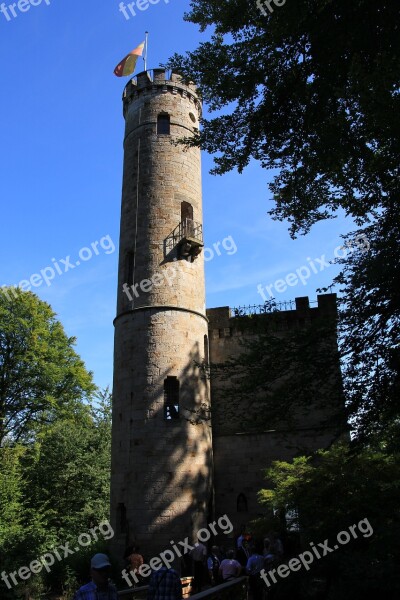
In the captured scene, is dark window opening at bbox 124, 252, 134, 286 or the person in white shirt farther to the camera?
dark window opening at bbox 124, 252, 134, 286

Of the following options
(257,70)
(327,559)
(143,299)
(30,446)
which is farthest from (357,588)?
(30,446)

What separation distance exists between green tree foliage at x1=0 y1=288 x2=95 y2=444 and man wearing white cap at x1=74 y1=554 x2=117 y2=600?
844 inches

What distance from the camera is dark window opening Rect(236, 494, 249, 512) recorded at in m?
18.2

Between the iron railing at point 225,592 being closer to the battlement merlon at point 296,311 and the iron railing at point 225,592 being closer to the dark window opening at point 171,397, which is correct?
the dark window opening at point 171,397

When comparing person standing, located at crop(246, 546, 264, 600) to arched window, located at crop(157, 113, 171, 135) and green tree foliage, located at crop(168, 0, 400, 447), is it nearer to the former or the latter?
green tree foliage, located at crop(168, 0, 400, 447)

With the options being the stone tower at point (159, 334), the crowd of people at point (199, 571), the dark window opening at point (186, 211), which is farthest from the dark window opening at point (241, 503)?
the dark window opening at point (186, 211)

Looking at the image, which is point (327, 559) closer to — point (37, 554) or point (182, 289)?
point (37, 554)

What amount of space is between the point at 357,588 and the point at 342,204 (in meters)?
6.90

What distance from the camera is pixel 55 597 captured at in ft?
45.0

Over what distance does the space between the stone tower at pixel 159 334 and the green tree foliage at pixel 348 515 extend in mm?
2873

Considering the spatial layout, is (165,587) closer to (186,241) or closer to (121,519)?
(121,519)

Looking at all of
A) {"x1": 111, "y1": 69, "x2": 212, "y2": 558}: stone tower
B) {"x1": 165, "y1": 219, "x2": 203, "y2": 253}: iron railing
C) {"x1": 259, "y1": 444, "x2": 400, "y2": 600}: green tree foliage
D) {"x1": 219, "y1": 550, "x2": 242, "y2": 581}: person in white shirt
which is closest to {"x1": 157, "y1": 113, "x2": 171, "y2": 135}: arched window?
{"x1": 111, "y1": 69, "x2": 212, "y2": 558}: stone tower

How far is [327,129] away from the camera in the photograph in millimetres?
8633

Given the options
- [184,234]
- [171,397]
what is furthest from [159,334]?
[184,234]
